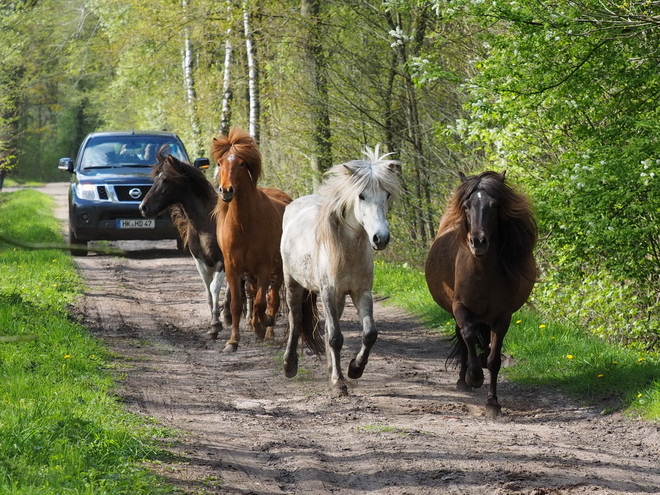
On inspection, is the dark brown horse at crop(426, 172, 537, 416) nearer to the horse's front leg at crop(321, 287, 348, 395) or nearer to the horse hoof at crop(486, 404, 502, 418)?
the horse hoof at crop(486, 404, 502, 418)

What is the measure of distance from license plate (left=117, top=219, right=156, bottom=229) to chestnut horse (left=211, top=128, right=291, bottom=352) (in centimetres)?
683

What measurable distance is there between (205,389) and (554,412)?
2.91 meters

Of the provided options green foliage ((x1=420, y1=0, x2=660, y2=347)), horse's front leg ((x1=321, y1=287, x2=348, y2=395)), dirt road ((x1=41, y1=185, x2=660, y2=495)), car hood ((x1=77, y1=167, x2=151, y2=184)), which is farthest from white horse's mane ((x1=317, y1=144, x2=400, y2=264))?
car hood ((x1=77, y1=167, x2=151, y2=184))

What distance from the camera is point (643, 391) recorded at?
6.58 m

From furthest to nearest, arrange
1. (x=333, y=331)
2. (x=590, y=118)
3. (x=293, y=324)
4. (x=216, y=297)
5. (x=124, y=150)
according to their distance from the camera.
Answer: (x=124, y=150) → (x=216, y=297) → (x=590, y=118) → (x=293, y=324) → (x=333, y=331)

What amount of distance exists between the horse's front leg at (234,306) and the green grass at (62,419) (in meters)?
1.46

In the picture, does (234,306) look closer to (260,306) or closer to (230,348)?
(260,306)

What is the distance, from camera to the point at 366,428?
5.97 metres

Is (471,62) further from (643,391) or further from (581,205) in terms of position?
(643,391)

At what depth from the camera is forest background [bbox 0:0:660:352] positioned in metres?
8.16

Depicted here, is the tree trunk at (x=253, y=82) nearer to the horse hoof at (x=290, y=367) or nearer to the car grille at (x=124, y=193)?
Answer: the car grille at (x=124, y=193)

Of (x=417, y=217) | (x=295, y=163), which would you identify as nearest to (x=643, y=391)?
(x=417, y=217)

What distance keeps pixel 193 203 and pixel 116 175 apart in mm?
6507

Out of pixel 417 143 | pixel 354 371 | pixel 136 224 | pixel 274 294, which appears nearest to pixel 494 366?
pixel 354 371
